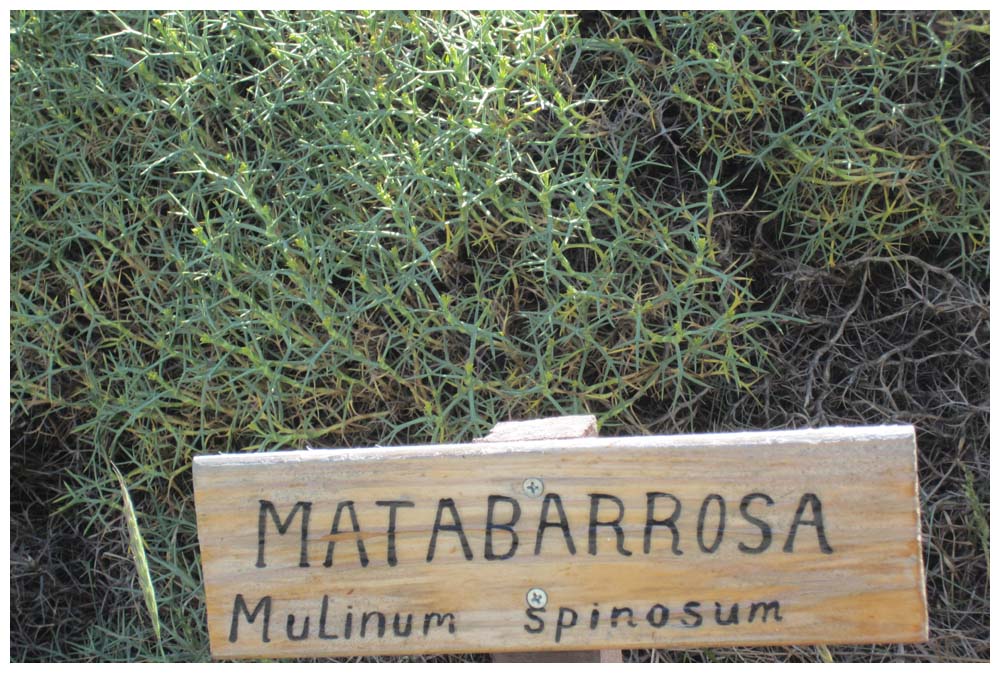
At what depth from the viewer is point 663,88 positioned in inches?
58.2

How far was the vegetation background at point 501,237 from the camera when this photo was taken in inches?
54.6

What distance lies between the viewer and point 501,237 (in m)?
1.42

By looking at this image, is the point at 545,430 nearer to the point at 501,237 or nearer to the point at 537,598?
the point at 537,598

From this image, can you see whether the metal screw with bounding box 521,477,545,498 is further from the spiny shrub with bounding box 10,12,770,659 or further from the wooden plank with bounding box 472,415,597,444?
the spiny shrub with bounding box 10,12,770,659

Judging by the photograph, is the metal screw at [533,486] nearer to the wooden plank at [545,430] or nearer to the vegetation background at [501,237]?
the wooden plank at [545,430]

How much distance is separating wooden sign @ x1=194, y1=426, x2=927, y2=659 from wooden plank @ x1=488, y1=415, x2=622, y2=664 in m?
0.08

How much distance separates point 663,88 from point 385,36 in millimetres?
387

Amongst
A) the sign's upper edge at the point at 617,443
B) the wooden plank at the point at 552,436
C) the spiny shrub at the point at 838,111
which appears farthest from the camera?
the spiny shrub at the point at 838,111

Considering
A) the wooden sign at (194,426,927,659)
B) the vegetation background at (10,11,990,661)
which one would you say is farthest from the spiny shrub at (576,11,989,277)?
the wooden sign at (194,426,927,659)

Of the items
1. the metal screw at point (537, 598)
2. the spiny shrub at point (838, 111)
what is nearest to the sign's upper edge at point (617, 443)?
the metal screw at point (537, 598)

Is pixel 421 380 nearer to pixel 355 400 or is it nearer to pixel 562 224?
pixel 355 400

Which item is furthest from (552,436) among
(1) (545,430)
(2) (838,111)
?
(2) (838,111)

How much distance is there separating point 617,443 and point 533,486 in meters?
0.07

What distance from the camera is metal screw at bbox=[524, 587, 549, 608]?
828mm
